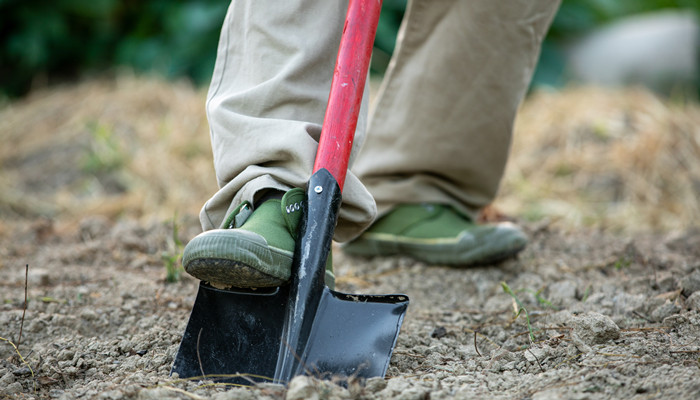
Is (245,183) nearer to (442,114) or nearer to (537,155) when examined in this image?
(442,114)

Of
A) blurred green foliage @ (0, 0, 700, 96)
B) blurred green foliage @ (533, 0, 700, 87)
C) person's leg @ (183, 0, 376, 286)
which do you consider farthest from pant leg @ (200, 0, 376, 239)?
blurred green foliage @ (533, 0, 700, 87)

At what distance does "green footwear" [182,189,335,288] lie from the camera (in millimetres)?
1044

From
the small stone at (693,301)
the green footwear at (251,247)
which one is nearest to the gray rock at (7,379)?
the green footwear at (251,247)

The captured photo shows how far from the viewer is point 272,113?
1.24 metres

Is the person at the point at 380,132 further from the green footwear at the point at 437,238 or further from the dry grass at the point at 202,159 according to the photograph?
the dry grass at the point at 202,159

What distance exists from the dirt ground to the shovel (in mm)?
59

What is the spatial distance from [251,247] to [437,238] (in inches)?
35.9

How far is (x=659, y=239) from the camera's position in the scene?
2285mm

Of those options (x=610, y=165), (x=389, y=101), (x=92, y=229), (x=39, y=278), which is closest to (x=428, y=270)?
(x=389, y=101)

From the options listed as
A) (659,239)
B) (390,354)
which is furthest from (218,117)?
(659,239)

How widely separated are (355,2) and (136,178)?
2.10 meters

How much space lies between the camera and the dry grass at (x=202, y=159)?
2.76 meters

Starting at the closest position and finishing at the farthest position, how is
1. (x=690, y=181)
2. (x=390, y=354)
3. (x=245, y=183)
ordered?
(x=390, y=354) < (x=245, y=183) < (x=690, y=181)

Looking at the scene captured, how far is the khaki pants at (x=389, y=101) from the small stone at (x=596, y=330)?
469 millimetres
